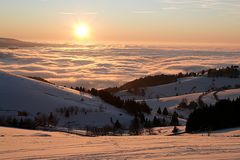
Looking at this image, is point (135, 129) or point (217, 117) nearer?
point (217, 117)

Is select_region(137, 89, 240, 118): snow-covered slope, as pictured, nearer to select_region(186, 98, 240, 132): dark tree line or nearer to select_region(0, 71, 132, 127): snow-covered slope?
select_region(0, 71, 132, 127): snow-covered slope

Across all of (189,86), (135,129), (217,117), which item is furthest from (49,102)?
(189,86)

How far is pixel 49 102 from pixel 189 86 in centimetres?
10963

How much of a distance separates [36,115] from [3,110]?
24.0 ft

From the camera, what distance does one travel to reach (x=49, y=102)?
93.1 m

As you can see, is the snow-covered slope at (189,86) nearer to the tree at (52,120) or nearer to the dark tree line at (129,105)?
the dark tree line at (129,105)

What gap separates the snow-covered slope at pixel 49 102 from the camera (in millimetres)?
83875

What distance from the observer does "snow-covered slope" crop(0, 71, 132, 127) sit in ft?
275

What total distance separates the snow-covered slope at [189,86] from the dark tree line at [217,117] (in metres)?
121

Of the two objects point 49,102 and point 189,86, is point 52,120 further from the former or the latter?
point 189,86

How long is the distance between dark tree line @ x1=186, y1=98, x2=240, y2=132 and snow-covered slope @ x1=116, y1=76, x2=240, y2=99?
121 meters

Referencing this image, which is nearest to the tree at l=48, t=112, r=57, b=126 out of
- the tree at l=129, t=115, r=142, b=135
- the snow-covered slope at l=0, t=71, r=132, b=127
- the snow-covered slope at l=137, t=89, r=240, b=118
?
the snow-covered slope at l=0, t=71, r=132, b=127

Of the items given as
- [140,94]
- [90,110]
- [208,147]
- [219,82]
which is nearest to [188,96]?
[140,94]

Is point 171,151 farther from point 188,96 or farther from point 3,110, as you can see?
point 188,96
